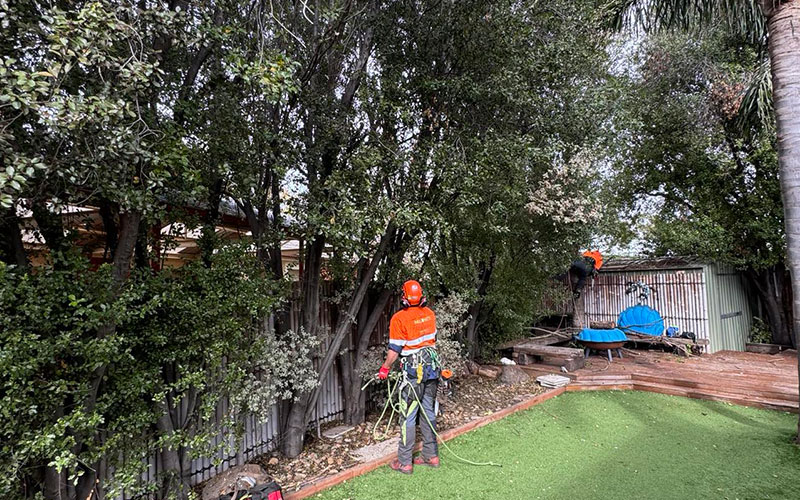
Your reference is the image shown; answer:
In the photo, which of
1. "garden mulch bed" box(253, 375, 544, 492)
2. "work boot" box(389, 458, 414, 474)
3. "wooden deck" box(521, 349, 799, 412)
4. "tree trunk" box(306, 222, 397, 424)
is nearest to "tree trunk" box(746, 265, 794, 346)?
"wooden deck" box(521, 349, 799, 412)

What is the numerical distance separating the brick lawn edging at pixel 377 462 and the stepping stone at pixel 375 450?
0.09 metres

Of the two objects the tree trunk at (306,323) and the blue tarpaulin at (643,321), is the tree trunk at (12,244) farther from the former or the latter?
the blue tarpaulin at (643,321)

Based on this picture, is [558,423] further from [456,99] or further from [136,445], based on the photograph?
[136,445]

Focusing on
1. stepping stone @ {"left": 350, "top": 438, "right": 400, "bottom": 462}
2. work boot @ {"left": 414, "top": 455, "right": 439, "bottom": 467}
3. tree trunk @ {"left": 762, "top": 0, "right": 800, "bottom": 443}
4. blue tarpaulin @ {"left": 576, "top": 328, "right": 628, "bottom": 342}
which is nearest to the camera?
work boot @ {"left": 414, "top": 455, "right": 439, "bottom": 467}

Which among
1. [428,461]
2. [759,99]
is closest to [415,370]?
[428,461]

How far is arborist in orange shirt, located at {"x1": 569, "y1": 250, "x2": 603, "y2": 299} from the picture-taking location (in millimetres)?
9672

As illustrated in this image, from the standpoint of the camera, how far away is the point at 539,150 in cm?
496

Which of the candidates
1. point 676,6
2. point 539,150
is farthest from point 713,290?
point 539,150

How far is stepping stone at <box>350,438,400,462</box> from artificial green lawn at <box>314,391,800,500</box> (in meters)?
0.24

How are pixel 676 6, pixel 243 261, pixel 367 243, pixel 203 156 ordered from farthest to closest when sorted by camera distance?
pixel 676 6 < pixel 367 243 < pixel 243 261 < pixel 203 156

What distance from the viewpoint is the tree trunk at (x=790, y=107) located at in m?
4.32

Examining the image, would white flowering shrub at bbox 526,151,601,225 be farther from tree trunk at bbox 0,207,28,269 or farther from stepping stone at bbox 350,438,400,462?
tree trunk at bbox 0,207,28,269

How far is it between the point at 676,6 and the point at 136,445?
26.9 ft

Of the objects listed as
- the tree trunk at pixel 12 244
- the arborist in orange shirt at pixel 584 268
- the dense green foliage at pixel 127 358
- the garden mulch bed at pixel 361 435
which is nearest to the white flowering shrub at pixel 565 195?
the garden mulch bed at pixel 361 435
